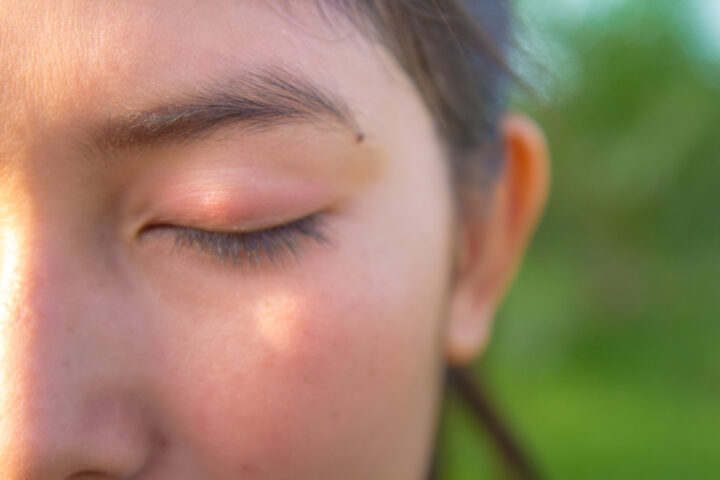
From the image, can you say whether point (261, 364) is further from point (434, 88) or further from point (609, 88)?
point (609, 88)

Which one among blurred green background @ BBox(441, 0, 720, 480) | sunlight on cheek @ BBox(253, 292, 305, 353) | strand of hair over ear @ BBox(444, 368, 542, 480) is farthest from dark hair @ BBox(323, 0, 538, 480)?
blurred green background @ BBox(441, 0, 720, 480)

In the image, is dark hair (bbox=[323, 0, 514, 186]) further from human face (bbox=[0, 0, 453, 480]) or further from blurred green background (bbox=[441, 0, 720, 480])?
blurred green background (bbox=[441, 0, 720, 480])

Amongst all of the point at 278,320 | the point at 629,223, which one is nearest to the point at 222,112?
the point at 278,320

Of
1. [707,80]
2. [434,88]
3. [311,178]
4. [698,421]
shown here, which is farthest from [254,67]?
[707,80]

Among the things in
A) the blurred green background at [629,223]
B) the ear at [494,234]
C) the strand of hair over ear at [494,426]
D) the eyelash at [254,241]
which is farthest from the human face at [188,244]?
the blurred green background at [629,223]

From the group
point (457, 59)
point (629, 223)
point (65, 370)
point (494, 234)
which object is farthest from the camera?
point (629, 223)

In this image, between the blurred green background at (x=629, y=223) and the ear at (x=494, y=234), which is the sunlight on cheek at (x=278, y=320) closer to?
the ear at (x=494, y=234)

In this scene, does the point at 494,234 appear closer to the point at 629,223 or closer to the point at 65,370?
the point at 65,370

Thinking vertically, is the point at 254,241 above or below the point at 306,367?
above
